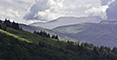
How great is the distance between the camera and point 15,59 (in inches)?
7815

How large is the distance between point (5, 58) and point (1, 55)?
418 cm

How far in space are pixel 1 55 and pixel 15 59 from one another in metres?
12.4

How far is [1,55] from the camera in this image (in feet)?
632

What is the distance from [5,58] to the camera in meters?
192

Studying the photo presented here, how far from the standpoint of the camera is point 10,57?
7810 inches

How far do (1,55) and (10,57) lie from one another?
28.6ft

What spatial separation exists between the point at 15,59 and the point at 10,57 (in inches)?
174
